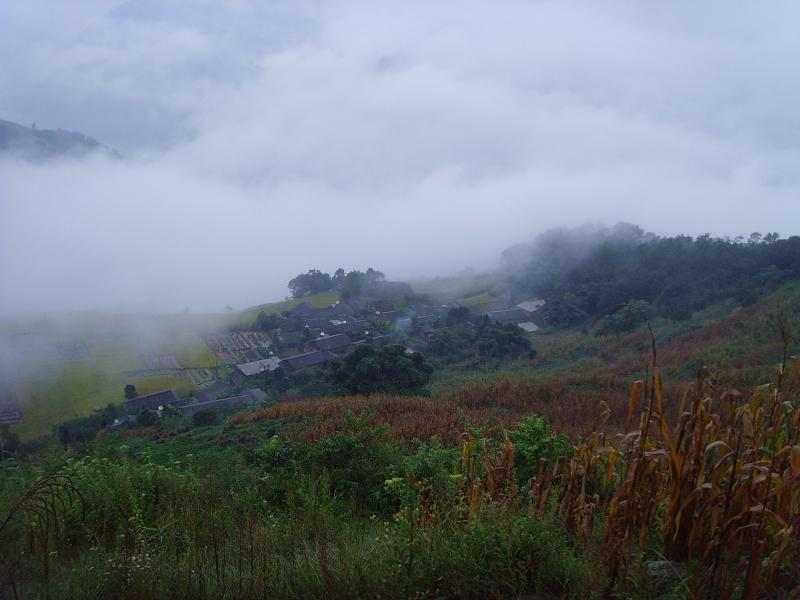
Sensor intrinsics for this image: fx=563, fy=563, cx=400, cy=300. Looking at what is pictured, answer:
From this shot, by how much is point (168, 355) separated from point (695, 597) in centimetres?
2657

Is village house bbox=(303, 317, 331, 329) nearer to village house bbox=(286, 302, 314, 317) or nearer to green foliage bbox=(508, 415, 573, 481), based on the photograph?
village house bbox=(286, 302, 314, 317)

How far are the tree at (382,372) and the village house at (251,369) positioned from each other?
721cm

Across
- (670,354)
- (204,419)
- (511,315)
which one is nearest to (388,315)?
(511,315)

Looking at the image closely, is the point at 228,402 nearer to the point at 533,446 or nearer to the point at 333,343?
the point at 333,343

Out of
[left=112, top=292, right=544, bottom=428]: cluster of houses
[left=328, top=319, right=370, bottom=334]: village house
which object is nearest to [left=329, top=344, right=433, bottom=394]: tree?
[left=112, top=292, right=544, bottom=428]: cluster of houses

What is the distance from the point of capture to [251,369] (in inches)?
933

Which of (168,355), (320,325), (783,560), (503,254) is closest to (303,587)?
(783,560)

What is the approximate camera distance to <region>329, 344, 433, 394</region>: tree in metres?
15.6

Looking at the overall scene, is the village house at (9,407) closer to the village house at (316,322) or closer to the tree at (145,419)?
the tree at (145,419)

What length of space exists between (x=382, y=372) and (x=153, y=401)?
30.5 feet

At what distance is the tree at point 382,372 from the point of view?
51.1ft

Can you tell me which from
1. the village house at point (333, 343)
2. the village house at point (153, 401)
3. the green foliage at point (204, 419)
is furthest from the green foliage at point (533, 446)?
the village house at point (333, 343)

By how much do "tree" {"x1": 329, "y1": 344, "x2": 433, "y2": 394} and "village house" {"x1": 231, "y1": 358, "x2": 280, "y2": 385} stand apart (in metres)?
7.21

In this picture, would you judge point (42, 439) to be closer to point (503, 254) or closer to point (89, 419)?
point (89, 419)
